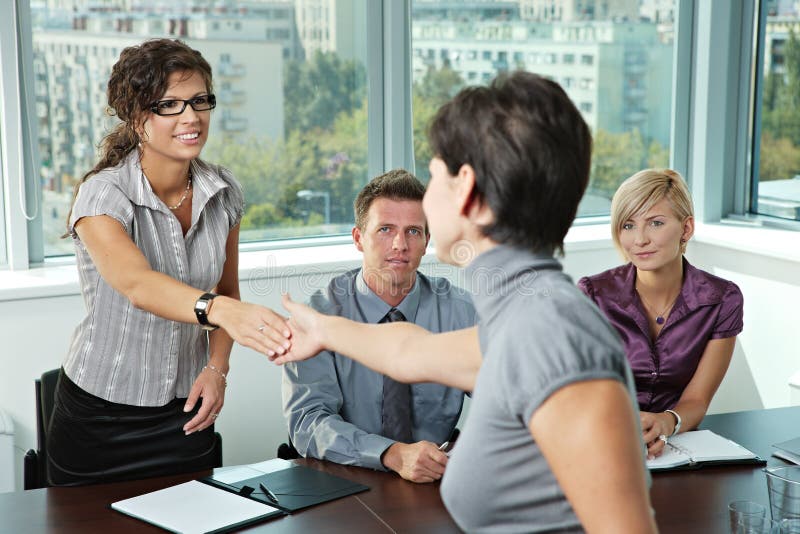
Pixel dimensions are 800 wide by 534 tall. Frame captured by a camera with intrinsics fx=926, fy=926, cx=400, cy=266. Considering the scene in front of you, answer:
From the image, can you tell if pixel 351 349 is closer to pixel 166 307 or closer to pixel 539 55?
pixel 166 307

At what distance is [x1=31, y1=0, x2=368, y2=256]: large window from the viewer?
3.69 metres

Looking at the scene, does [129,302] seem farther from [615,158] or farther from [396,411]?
[615,158]

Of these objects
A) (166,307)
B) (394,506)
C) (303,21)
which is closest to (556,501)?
(394,506)

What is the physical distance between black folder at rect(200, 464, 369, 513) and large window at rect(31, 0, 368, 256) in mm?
2070

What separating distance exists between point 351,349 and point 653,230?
1489 millimetres

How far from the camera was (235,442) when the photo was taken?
3.72 m

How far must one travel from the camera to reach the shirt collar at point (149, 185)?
2381 mm

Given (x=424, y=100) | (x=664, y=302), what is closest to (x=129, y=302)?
(x=664, y=302)

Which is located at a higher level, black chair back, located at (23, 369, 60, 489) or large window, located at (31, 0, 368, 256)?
large window, located at (31, 0, 368, 256)

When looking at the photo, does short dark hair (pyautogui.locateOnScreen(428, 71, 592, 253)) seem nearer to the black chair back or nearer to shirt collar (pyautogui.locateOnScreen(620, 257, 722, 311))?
shirt collar (pyautogui.locateOnScreen(620, 257, 722, 311))

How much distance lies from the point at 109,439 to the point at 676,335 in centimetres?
165

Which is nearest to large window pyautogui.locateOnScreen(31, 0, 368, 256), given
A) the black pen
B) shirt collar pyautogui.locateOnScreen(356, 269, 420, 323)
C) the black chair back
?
the black chair back

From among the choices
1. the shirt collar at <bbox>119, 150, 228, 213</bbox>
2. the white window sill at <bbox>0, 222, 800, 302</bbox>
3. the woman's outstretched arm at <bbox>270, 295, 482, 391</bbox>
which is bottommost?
the white window sill at <bbox>0, 222, 800, 302</bbox>

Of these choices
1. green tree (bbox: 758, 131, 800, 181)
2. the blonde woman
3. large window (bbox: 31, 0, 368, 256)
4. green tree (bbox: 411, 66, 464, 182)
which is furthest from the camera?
green tree (bbox: 758, 131, 800, 181)
